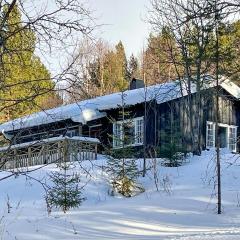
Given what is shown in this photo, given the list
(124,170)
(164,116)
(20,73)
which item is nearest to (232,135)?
(164,116)

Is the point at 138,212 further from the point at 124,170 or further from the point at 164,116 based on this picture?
the point at 164,116

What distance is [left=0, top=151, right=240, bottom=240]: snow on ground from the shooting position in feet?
34.7

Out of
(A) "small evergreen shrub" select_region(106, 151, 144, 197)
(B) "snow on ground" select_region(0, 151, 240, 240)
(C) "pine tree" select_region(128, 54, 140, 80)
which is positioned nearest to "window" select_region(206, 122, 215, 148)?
(B) "snow on ground" select_region(0, 151, 240, 240)

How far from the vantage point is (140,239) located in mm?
9750

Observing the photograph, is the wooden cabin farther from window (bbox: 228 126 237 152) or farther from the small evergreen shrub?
the small evergreen shrub

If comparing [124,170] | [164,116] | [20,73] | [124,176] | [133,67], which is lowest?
[124,176]

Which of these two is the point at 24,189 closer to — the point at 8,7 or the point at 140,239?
the point at 140,239

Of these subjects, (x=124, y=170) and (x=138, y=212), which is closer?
(x=138, y=212)

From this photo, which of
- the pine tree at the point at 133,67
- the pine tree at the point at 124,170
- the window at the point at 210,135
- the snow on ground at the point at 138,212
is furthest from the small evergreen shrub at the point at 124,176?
the pine tree at the point at 133,67

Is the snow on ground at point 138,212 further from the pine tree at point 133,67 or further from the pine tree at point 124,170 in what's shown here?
the pine tree at point 133,67

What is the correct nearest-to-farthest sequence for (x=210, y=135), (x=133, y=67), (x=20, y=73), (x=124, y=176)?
(x=20, y=73), (x=124, y=176), (x=210, y=135), (x=133, y=67)

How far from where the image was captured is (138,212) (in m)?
12.7

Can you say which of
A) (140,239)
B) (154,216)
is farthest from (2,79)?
(154,216)

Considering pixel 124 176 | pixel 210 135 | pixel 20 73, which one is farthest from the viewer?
pixel 210 135
